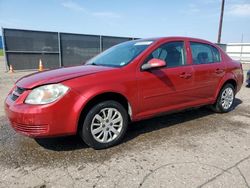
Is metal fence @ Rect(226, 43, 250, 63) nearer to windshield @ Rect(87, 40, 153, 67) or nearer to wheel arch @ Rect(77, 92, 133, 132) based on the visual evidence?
windshield @ Rect(87, 40, 153, 67)

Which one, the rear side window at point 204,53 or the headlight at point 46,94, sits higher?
the rear side window at point 204,53

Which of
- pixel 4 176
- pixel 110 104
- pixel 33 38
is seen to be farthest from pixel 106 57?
pixel 33 38

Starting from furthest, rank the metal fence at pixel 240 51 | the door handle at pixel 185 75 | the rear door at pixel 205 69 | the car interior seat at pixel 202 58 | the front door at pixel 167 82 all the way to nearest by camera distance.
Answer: the metal fence at pixel 240 51 → the car interior seat at pixel 202 58 → the rear door at pixel 205 69 → the door handle at pixel 185 75 → the front door at pixel 167 82

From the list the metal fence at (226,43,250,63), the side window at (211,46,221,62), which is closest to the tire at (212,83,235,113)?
the side window at (211,46,221,62)

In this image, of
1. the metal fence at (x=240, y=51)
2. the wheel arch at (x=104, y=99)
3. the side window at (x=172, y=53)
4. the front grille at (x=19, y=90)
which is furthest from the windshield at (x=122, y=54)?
the metal fence at (x=240, y=51)

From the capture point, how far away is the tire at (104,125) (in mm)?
3213

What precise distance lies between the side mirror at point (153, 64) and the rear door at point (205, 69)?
3.56ft

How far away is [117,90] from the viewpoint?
3328mm

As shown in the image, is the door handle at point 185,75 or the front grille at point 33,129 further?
the door handle at point 185,75

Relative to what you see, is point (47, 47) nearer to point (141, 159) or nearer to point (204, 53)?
point (204, 53)

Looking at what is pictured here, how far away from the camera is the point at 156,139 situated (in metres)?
3.76

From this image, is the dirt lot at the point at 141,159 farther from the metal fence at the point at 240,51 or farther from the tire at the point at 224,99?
the metal fence at the point at 240,51

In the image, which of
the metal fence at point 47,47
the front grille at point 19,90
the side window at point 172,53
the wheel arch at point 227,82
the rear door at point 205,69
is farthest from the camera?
the metal fence at point 47,47

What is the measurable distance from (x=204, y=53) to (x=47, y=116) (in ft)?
10.9
